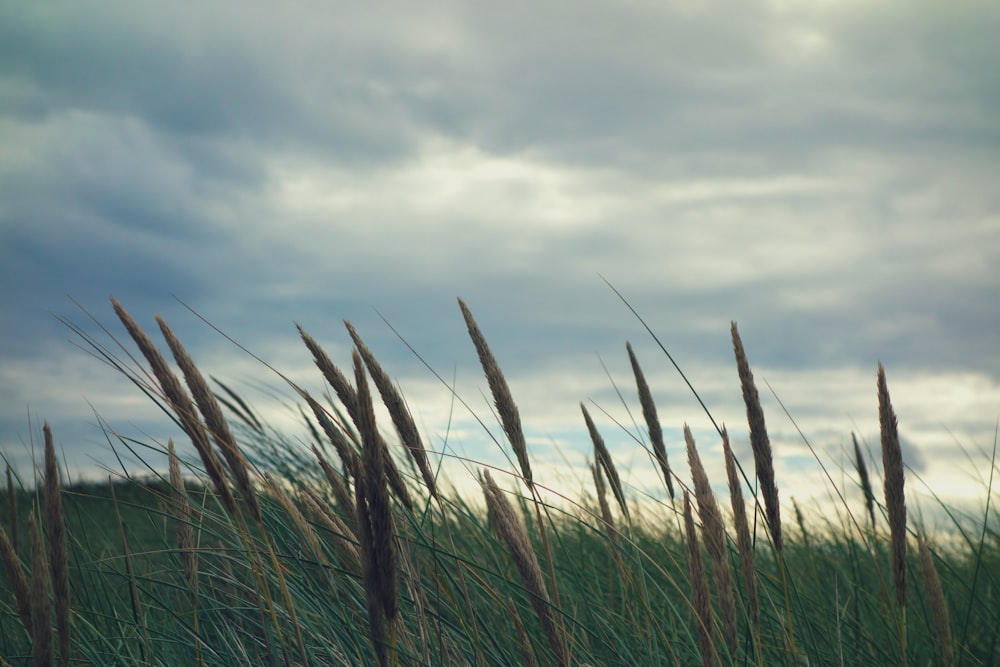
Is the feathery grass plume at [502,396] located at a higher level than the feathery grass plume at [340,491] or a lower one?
higher

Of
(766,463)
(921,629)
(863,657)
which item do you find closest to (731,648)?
(766,463)

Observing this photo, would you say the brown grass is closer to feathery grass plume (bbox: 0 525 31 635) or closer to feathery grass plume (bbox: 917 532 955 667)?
feathery grass plume (bbox: 0 525 31 635)

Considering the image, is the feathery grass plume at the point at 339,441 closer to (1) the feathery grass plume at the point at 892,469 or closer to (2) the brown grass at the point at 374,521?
(2) the brown grass at the point at 374,521

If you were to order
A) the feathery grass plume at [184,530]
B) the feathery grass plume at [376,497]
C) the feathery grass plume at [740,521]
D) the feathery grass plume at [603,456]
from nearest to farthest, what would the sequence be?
the feathery grass plume at [376,497]
the feathery grass plume at [740,521]
the feathery grass plume at [184,530]
the feathery grass plume at [603,456]

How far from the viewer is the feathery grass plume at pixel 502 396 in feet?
5.55

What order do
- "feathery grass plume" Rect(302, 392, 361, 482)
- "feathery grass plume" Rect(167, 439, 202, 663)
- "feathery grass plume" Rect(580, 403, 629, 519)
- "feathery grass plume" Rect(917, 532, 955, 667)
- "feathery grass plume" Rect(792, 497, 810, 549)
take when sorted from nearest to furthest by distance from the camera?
"feathery grass plume" Rect(302, 392, 361, 482), "feathery grass plume" Rect(917, 532, 955, 667), "feathery grass plume" Rect(167, 439, 202, 663), "feathery grass plume" Rect(580, 403, 629, 519), "feathery grass plume" Rect(792, 497, 810, 549)

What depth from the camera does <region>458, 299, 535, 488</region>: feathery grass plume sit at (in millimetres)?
1692

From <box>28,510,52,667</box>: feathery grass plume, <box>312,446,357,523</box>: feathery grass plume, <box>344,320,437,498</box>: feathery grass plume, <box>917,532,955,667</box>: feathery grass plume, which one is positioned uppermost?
<box>344,320,437,498</box>: feathery grass plume

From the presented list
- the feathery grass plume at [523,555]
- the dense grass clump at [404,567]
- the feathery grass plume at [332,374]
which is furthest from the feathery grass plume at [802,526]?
the feathery grass plume at [332,374]

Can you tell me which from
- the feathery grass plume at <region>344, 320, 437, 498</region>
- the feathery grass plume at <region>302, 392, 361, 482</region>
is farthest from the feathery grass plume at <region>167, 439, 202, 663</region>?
the feathery grass plume at <region>344, 320, 437, 498</region>

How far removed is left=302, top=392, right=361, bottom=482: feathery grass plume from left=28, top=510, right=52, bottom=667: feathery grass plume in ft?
1.59

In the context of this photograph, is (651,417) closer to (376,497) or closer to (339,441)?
(339,441)

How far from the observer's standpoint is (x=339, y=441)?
1.30m

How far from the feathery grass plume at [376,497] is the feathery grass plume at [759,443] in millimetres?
810
